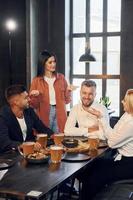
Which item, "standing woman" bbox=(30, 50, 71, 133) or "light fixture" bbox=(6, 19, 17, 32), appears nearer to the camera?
"standing woman" bbox=(30, 50, 71, 133)

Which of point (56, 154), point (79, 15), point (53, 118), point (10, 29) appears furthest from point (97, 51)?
point (56, 154)

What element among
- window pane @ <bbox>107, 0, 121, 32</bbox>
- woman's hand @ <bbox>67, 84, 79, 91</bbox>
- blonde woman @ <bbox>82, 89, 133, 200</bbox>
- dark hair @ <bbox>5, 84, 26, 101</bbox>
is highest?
window pane @ <bbox>107, 0, 121, 32</bbox>

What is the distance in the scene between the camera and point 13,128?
3.03m

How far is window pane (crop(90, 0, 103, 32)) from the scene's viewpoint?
6.38 metres

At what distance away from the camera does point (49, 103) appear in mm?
3955

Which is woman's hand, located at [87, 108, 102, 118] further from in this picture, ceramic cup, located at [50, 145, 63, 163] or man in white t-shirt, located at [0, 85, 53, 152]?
ceramic cup, located at [50, 145, 63, 163]

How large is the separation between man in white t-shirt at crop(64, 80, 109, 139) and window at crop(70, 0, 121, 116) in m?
2.84

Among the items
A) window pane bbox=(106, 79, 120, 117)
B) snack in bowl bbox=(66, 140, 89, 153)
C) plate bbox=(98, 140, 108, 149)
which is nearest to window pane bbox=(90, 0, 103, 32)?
window pane bbox=(106, 79, 120, 117)

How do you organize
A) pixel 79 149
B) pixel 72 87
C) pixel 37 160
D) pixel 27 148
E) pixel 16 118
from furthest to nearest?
pixel 72 87, pixel 16 118, pixel 79 149, pixel 27 148, pixel 37 160

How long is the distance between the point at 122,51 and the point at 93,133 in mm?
3050

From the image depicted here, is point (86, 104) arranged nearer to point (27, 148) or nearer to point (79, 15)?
point (27, 148)

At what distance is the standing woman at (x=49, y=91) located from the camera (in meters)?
3.93

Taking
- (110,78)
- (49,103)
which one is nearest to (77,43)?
(110,78)

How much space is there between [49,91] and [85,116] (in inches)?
27.5
